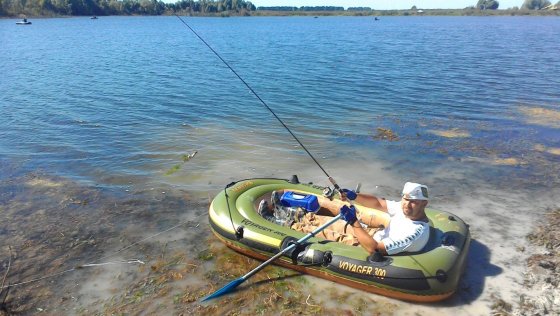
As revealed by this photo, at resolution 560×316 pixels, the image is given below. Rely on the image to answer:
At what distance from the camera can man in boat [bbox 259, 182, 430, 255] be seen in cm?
560

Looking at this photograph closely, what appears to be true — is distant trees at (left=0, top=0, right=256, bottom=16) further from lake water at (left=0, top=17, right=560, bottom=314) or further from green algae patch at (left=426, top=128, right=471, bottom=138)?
green algae patch at (left=426, top=128, right=471, bottom=138)

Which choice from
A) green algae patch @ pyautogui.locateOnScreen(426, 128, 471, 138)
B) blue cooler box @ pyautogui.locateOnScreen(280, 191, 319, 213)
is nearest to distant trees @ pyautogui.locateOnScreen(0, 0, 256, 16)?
green algae patch @ pyautogui.locateOnScreen(426, 128, 471, 138)

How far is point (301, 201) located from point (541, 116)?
11567 mm

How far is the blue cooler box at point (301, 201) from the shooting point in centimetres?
730

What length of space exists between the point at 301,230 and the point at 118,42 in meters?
39.7

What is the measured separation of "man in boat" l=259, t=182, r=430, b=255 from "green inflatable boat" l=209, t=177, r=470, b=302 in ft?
0.57

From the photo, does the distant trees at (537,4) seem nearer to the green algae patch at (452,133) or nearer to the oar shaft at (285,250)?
the green algae patch at (452,133)

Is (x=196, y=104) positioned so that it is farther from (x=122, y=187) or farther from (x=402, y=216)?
(x=402, y=216)

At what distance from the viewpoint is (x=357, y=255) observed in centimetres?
595

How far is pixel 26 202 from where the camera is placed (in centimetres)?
883

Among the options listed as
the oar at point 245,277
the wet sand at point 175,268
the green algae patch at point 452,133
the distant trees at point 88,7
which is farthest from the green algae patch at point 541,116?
→ the distant trees at point 88,7

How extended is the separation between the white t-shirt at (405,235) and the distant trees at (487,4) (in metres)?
174

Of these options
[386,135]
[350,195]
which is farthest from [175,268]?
[386,135]

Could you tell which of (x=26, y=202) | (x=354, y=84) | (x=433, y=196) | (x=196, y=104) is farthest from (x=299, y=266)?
(x=354, y=84)
